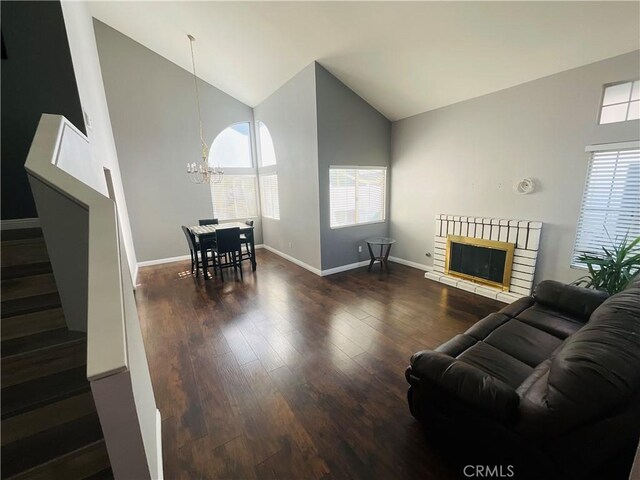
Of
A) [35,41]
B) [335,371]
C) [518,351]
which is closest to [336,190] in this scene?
[335,371]

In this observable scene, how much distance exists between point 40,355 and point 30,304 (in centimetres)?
36

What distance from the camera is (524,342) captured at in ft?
6.16

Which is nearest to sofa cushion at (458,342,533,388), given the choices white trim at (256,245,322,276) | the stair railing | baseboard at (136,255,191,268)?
the stair railing

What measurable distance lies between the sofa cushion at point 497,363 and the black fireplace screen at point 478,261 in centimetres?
227

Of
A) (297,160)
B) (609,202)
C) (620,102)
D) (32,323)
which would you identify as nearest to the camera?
(32,323)

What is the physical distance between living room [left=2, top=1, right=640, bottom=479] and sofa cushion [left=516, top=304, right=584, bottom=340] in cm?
2

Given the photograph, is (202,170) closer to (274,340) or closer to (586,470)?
(274,340)

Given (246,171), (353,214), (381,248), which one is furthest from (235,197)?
(381,248)

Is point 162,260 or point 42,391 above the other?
point 42,391

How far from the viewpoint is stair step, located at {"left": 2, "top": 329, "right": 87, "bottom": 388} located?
4.30 feet

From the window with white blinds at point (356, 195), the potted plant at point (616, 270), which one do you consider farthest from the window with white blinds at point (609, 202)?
the window with white blinds at point (356, 195)

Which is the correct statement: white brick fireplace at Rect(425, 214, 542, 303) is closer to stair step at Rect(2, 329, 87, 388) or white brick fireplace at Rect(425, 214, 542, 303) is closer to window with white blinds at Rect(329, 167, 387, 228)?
window with white blinds at Rect(329, 167, 387, 228)

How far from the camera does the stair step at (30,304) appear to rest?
57.4 inches

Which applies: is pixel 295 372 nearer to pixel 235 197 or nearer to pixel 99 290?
pixel 99 290
